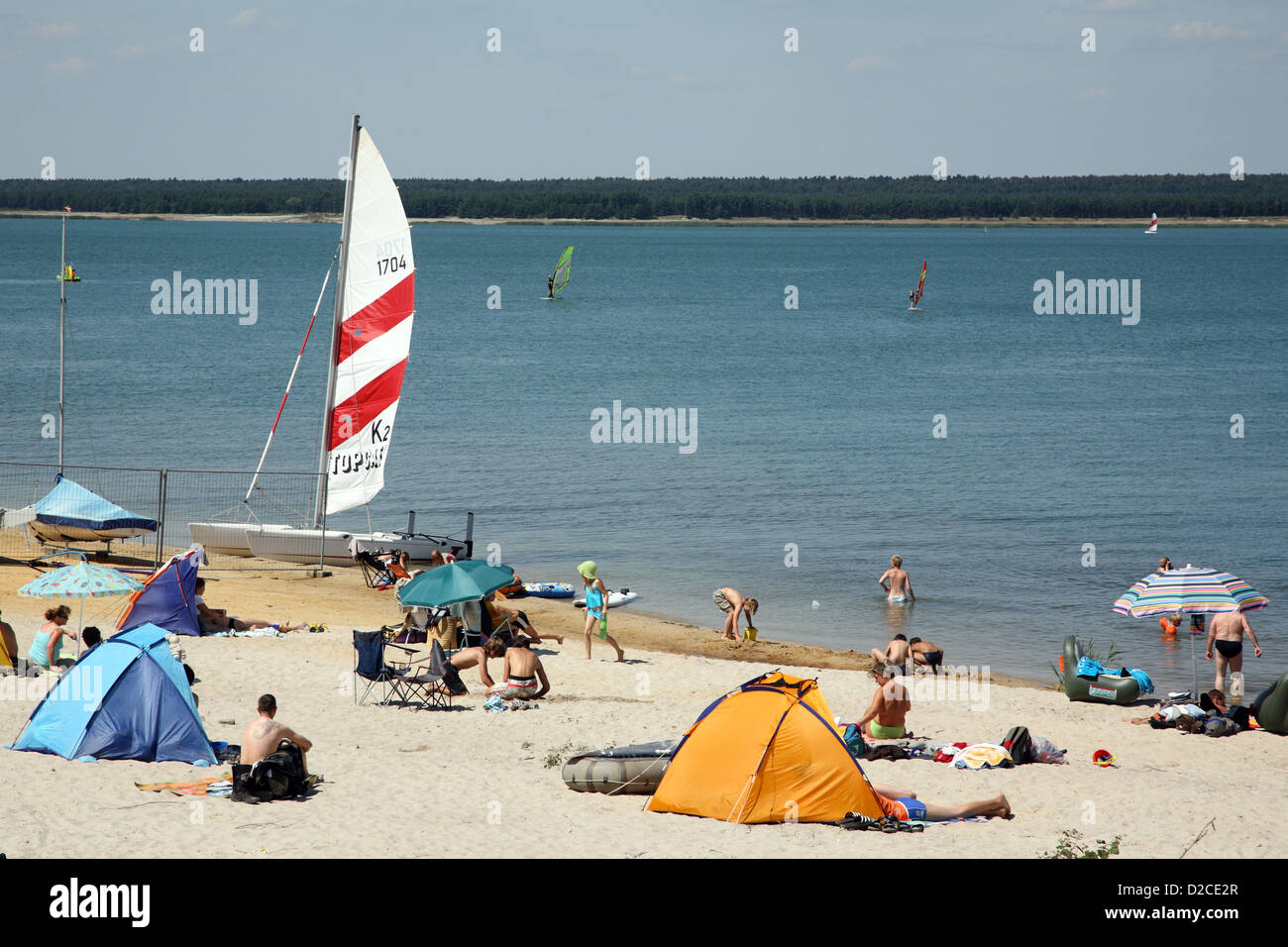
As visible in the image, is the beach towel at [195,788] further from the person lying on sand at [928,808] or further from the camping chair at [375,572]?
the camping chair at [375,572]

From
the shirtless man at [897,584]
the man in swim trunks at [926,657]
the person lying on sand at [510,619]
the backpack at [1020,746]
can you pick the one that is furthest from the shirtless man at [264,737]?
the shirtless man at [897,584]

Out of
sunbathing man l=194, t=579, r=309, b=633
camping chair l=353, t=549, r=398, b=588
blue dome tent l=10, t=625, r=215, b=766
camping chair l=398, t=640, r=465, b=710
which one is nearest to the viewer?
blue dome tent l=10, t=625, r=215, b=766

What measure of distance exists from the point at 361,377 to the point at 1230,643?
1451 cm

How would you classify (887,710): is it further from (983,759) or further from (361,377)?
(361,377)

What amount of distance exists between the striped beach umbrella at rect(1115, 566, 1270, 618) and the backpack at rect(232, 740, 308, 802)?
34.2 feet

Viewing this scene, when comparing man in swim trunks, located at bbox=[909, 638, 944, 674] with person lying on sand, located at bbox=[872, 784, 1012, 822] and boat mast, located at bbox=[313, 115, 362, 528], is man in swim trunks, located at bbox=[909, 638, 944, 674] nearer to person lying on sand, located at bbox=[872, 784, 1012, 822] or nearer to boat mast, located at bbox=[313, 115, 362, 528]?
person lying on sand, located at bbox=[872, 784, 1012, 822]

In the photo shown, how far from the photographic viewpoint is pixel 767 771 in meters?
11.2

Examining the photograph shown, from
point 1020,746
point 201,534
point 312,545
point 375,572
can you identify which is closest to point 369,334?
point 312,545

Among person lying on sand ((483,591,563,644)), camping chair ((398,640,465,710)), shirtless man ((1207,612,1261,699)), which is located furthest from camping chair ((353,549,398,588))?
shirtless man ((1207,612,1261,699))

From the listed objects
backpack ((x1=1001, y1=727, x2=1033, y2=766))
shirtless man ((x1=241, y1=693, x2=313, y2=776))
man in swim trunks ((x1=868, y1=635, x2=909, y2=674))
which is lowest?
backpack ((x1=1001, y1=727, x2=1033, y2=766))

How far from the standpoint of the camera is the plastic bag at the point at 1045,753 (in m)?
13.3

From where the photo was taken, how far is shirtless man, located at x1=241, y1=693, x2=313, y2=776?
1135 centimetres

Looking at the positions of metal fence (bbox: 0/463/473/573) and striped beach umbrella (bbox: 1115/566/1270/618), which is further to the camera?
metal fence (bbox: 0/463/473/573)

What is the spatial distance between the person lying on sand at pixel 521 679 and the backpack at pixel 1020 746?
5354 millimetres
